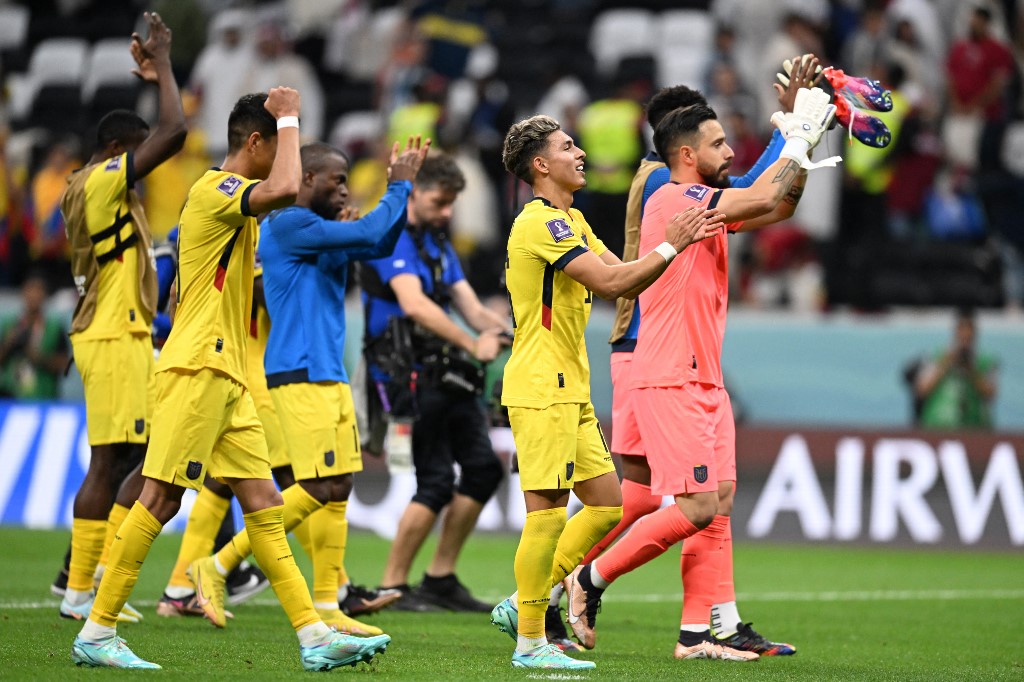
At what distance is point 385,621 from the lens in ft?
27.5

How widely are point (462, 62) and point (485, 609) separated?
11412mm

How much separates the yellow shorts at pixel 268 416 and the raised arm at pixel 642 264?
2.41m

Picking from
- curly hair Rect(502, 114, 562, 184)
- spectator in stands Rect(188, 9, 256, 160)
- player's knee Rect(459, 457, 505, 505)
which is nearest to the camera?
curly hair Rect(502, 114, 562, 184)

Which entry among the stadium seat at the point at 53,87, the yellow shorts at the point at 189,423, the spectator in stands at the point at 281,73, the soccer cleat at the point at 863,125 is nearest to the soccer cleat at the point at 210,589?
the yellow shorts at the point at 189,423

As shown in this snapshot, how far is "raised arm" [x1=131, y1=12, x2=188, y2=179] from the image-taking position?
23.2 ft

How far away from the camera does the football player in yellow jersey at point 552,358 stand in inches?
250

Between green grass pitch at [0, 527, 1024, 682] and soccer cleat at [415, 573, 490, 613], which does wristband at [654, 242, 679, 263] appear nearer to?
green grass pitch at [0, 527, 1024, 682]

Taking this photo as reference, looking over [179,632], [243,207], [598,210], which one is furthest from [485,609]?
[598,210]

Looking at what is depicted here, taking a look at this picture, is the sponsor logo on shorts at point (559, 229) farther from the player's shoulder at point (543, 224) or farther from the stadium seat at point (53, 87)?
the stadium seat at point (53, 87)

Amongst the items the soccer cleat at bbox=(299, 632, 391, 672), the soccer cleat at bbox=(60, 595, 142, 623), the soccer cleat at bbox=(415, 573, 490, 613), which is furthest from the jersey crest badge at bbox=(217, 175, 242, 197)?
the soccer cleat at bbox=(415, 573, 490, 613)

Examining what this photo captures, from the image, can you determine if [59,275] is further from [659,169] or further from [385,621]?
[659,169]

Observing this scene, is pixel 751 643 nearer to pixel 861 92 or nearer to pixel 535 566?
pixel 535 566

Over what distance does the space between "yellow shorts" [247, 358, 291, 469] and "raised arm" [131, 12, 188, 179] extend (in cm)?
127

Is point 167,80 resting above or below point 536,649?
above
